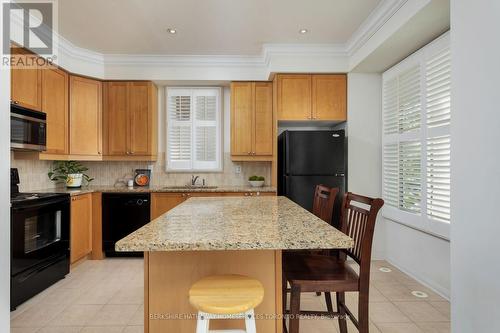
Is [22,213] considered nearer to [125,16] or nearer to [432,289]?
[125,16]

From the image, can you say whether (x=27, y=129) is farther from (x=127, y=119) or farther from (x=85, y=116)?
(x=127, y=119)

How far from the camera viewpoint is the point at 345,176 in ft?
11.6

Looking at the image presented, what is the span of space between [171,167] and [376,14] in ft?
10.5

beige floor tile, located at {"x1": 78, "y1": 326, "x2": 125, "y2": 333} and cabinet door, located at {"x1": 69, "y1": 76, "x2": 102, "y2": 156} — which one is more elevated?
cabinet door, located at {"x1": 69, "y1": 76, "x2": 102, "y2": 156}

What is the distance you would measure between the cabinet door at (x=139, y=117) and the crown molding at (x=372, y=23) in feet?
8.79

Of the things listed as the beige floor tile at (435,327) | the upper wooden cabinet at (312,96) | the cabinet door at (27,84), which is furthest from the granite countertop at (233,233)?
the cabinet door at (27,84)

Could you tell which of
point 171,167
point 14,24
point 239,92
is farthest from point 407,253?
point 14,24

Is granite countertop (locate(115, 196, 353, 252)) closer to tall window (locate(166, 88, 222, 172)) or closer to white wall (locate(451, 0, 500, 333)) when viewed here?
white wall (locate(451, 0, 500, 333))

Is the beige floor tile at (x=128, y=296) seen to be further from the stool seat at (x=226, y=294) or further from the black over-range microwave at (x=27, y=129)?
the black over-range microwave at (x=27, y=129)

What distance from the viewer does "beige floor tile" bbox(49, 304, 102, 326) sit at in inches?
84.8

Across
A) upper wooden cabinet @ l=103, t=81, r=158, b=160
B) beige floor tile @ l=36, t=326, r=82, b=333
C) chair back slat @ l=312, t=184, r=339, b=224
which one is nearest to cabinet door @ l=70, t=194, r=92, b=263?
upper wooden cabinet @ l=103, t=81, r=158, b=160

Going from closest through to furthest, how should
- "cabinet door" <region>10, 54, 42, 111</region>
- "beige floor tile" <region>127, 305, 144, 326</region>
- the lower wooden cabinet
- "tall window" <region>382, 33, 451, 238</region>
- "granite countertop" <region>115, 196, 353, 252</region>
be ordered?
"granite countertop" <region>115, 196, 353, 252</region> → "beige floor tile" <region>127, 305, 144, 326</region> → "tall window" <region>382, 33, 451, 238</region> → "cabinet door" <region>10, 54, 42, 111</region> → the lower wooden cabinet

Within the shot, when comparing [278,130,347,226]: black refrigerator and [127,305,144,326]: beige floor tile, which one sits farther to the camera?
[278,130,347,226]: black refrigerator

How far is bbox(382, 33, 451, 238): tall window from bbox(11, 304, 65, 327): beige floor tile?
336 centimetres
